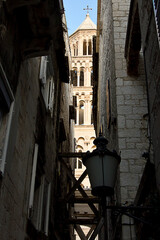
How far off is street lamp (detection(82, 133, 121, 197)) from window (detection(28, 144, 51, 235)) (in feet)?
9.97

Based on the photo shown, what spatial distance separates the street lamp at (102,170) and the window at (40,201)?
3.04m

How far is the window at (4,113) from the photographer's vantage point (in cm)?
483

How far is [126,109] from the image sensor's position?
27.0 ft

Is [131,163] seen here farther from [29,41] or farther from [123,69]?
[29,41]

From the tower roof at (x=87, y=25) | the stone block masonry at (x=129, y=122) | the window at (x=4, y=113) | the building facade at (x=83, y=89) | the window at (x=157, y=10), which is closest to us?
the window at (x=157, y=10)

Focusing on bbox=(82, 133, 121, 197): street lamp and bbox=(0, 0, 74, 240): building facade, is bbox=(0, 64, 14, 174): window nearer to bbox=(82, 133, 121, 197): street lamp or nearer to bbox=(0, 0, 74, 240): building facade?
bbox=(0, 0, 74, 240): building facade

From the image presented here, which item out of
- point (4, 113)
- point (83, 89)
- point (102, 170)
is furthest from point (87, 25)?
point (102, 170)

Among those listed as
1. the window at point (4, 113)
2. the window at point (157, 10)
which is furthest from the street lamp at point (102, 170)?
the window at point (157, 10)

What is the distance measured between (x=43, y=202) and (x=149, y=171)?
4159 millimetres

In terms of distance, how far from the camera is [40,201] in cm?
791

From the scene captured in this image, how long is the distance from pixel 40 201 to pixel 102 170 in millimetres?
4302

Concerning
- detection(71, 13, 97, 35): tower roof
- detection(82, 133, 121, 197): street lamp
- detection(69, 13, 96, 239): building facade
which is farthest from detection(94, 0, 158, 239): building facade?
detection(71, 13, 97, 35): tower roof

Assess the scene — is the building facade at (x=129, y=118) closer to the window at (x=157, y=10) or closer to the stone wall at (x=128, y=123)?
the stone wall at (x=128, y=123)

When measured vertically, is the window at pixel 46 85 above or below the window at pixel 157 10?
above
